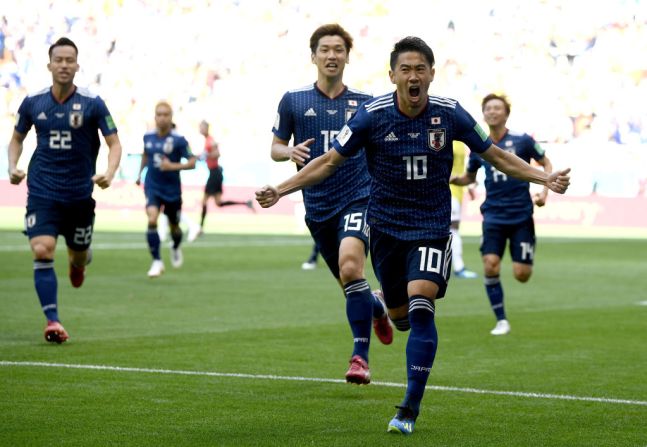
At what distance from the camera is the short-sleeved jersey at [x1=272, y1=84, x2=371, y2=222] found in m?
8.80

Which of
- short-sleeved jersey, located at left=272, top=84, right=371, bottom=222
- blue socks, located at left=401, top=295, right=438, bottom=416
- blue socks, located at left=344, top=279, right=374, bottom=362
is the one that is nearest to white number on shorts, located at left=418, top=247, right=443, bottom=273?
blue socks, located at left=401, top=295, right=438, bottom=416

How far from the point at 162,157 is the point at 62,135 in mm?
8241

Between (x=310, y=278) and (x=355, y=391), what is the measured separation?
1002 cm

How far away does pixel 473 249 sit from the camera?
82.3 feet

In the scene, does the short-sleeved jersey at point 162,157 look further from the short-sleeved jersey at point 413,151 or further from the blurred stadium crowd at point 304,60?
the blurred stadium crowd at point 304,60

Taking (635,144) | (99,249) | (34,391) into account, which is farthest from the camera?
(635,144)

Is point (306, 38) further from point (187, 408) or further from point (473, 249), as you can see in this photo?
point (187, 408)

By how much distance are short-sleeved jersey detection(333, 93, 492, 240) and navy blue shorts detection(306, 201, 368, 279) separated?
1.42m

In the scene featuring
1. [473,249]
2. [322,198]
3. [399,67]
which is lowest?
[473,249]

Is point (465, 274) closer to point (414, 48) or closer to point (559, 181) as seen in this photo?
point (559, 181)

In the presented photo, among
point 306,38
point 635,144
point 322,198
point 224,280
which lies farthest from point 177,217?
point 306,38

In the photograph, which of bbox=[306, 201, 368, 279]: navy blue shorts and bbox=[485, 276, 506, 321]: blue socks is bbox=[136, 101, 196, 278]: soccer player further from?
bbox=[306, 201, 368, 279]: navy blue shorts

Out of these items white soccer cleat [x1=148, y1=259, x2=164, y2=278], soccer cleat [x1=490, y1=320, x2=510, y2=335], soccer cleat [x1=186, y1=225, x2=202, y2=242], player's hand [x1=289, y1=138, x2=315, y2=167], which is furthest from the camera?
soccer cleat [x1=186, y1=225, x2=202, y2=242]

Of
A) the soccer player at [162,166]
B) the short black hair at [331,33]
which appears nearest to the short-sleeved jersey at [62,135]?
the short black hair at [331,33]
